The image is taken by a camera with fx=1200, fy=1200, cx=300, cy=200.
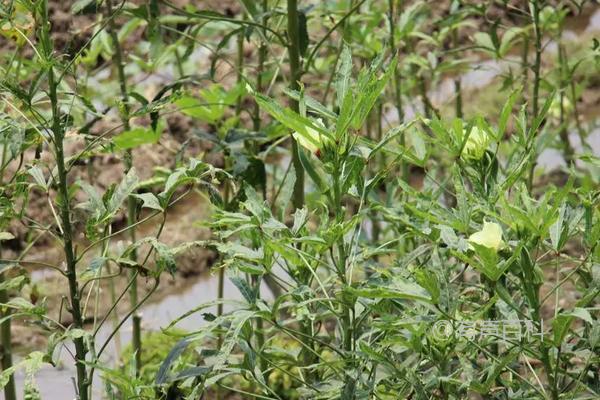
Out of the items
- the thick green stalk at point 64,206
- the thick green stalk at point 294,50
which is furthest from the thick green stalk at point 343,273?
the thick green stalk at point 294,50

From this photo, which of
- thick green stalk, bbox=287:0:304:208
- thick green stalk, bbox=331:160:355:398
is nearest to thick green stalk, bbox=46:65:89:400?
thick green stalk, bbox=331:160:355:398

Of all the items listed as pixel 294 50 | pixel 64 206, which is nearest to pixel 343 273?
pixel 64 206

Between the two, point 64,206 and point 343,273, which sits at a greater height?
point 64,206

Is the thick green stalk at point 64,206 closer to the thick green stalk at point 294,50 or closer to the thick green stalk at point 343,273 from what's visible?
the thick green stalk at point 343,273

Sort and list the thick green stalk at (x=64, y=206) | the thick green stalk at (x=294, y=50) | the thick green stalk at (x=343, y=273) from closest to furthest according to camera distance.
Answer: the thick green stalk at (x=343, y=273) < the thick green stalk at (x=64, y=206) < the thick green stalk at (x=294, y=50)

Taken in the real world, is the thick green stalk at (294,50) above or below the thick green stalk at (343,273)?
above

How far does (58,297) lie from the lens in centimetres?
385

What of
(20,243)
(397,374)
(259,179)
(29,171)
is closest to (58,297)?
(20,243)

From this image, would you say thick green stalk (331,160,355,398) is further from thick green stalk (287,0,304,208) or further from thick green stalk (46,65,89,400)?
thick green stalk (287,0,304,208)

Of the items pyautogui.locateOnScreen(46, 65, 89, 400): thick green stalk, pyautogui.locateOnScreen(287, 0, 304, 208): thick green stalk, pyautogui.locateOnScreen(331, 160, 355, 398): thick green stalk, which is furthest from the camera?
pyautogui.locateOnScreen(287, 0, 304, 208): thick green stalk

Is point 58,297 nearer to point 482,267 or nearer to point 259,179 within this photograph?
point 259,179

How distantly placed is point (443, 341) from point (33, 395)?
0.62 meters

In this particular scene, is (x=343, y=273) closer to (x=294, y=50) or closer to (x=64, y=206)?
(x=64, y=206)

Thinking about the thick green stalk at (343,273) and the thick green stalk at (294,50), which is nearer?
the thick green stalk at (343,273)
